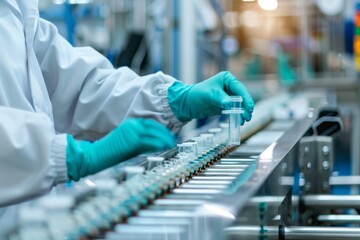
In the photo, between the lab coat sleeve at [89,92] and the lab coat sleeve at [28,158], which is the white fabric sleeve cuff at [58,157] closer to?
the lab coat sleeve at [28,158]

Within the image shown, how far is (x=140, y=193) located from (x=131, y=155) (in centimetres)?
14

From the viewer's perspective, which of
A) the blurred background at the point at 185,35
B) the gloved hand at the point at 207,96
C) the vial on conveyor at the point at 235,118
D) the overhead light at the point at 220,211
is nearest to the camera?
the overhead light at the point at 220,211

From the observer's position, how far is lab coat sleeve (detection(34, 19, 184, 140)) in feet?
6.28

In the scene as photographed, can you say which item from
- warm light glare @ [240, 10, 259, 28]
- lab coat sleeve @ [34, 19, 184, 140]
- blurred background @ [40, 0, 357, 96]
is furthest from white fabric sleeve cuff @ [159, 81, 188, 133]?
warm light glare @ [240, 10, 259, 28]

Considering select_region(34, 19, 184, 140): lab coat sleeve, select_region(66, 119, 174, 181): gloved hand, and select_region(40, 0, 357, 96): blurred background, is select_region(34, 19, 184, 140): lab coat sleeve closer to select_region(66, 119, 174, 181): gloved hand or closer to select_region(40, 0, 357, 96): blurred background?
select_region(66, 119, 174, 181): gloved hand

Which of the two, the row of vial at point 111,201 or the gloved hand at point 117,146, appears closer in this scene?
the row of vial at point 111,201

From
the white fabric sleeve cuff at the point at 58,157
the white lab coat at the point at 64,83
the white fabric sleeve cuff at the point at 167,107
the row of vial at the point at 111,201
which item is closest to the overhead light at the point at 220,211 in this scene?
the row of vial at the point at 111,201

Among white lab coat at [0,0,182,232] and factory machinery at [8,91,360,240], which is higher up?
white lab coat at [0,0,182,232]

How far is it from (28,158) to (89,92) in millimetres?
764

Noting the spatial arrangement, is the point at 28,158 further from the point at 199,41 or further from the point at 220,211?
the point at 199,41

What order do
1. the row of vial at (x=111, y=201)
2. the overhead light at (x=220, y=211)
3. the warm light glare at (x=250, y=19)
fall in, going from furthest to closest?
the warm light glare at (x=250, y=19) < the overhead light at (x=220, y=211) < the row of vial at (x=111, y=201)

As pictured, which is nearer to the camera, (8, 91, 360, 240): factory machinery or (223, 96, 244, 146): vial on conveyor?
(8, 91, 360, 240): factory machinery

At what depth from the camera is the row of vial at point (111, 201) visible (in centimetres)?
86

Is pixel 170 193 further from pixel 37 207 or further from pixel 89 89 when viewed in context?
pixel 89 89
